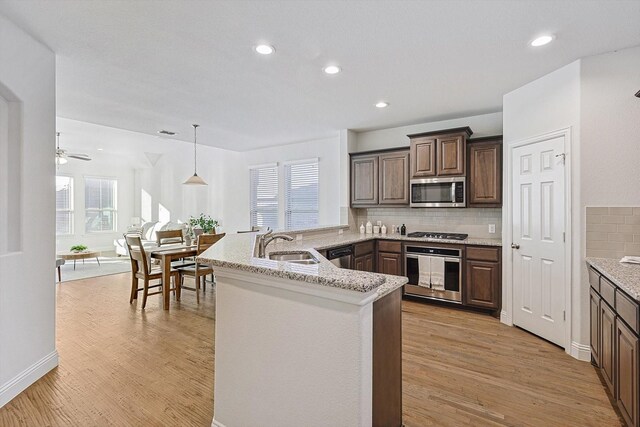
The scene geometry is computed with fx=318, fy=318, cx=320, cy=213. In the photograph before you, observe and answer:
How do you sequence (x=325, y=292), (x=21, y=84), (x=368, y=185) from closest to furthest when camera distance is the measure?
(x=325, y=292) → (x=21, y=84) → (x=368, y=185)

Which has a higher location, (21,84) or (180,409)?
(21,84)

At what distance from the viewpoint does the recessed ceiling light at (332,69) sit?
298cm

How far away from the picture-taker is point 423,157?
4.56 meters

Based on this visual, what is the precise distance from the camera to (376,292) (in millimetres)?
1376

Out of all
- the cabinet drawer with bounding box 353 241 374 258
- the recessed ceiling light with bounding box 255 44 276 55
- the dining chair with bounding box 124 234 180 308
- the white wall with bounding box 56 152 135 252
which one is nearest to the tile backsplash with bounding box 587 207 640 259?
the cabinet drawer with bounding box 353 241 374 258

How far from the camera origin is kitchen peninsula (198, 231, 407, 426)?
51.9 inches

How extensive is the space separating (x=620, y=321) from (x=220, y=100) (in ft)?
13.6

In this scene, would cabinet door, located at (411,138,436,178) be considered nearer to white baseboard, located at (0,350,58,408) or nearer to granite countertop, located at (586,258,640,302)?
granite countertop, located at (586,258,640,302)

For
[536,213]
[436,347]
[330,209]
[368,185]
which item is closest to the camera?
[436,347]

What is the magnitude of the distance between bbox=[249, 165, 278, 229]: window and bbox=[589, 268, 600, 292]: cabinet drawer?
523 cm

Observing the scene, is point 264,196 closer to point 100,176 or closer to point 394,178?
point 394,178

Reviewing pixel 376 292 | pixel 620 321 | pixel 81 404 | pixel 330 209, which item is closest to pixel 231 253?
pixel 376 292

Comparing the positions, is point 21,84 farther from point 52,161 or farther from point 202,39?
point 202,39

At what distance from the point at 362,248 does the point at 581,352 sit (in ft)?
8.23
